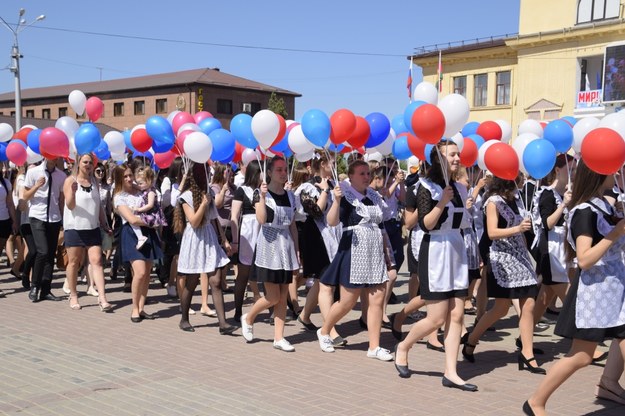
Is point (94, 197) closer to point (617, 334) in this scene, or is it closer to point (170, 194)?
point (170, 194)

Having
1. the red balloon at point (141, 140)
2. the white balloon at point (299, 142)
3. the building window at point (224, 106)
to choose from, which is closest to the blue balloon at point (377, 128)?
the white balloon at point (299, 142)

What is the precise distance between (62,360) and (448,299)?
354 centimetres

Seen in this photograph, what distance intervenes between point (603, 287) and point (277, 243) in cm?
338

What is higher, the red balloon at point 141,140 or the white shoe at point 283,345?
the red balloon at point 141,140

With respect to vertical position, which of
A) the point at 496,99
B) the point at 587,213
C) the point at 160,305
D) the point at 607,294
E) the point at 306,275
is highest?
the point at 496,99

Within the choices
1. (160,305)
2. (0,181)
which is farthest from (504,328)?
(0,181)

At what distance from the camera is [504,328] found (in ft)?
27.6

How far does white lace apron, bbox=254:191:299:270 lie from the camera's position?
23.2 feet

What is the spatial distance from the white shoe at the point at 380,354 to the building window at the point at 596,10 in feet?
107

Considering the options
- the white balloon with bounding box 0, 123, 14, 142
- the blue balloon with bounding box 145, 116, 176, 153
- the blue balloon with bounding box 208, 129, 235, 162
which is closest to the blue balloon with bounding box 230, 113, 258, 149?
the blue balloon with bounding box 208, 129, 235, 162

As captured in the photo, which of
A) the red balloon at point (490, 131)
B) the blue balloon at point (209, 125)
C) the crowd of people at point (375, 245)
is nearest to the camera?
the crowd of people at point (375, 245)

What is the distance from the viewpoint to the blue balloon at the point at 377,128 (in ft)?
27.6

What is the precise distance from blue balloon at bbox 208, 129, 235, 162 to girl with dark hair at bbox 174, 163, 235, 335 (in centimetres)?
29

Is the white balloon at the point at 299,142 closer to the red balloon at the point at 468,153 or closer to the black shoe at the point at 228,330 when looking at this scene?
the red balloon at the point at 468,153
